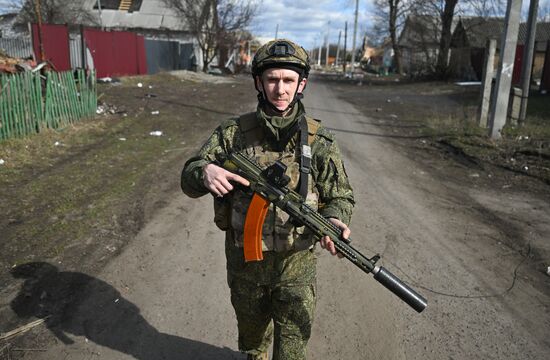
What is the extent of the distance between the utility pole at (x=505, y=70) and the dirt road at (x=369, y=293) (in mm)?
4195

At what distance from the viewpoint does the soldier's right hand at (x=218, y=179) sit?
6.46 ft

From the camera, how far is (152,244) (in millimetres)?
4457

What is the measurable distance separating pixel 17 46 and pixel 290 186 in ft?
69.6

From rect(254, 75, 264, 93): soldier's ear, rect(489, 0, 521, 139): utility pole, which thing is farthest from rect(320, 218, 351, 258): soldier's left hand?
rect(489, 0, 521, 139): utility pole

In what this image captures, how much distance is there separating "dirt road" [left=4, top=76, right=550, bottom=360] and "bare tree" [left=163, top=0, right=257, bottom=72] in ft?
92.2

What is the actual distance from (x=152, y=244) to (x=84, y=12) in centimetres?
3555

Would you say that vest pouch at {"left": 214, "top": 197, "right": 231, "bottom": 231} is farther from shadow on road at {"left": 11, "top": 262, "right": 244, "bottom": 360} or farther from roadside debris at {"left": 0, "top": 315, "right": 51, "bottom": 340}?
roadside debris at {"left": 0, "top": 315, "right": 51, "bottom": 340}

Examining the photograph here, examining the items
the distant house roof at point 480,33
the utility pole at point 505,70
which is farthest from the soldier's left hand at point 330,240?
the distant house roof at point 480,33

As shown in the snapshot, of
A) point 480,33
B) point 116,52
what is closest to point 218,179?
point 116,52

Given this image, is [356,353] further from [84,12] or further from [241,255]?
[84,12]

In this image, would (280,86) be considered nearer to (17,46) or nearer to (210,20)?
(17,46)

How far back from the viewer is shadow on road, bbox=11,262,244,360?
2957 millimetres

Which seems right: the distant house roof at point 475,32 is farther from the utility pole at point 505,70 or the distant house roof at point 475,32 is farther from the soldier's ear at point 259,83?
the soldier's ear at point 259,83

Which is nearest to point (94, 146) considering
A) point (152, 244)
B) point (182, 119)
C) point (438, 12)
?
point (182, 119)
